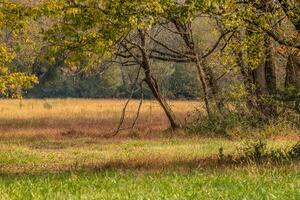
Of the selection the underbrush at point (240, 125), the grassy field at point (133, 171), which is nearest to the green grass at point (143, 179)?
the grassy field at point (133, 171)

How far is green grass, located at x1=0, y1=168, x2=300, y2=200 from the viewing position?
9492 millimetres

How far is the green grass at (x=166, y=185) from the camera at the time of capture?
949cm

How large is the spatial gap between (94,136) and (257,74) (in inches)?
348

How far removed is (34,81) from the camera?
18219mm

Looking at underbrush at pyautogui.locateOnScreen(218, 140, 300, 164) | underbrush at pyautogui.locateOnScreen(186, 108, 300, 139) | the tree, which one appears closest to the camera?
underbrush at pyautogui.locateOnScreen(218, 140, 300, 164)

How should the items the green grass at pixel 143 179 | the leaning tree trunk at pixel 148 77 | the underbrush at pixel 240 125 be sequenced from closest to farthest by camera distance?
1. the green grass at pixel 143 179
2. the underbrush at pixel 240 125
3. the leaning tree trunk at pixel 148 77

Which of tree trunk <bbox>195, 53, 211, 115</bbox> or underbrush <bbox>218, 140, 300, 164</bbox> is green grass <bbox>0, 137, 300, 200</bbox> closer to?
underbrush <bbox>218, 140, 300, 164</bbox>

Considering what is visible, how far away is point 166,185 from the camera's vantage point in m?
10.9

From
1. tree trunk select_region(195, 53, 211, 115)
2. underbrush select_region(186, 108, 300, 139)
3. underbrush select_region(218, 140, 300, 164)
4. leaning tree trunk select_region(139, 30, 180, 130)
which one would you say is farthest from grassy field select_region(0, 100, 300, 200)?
leaning tree trunk select_region(139, 30, 180, 130)

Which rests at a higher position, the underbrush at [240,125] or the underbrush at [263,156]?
Result: the underbrush at [263,156]

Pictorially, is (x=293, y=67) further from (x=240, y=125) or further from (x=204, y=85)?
(x=204, y=85)

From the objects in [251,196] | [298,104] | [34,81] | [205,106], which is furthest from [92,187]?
[205,106]

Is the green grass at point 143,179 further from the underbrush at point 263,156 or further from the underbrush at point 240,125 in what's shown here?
the underbrush at point 240,125

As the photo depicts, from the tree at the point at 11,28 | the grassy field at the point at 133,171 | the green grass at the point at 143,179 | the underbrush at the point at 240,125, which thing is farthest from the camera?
the underbrush at the point at 240,125
